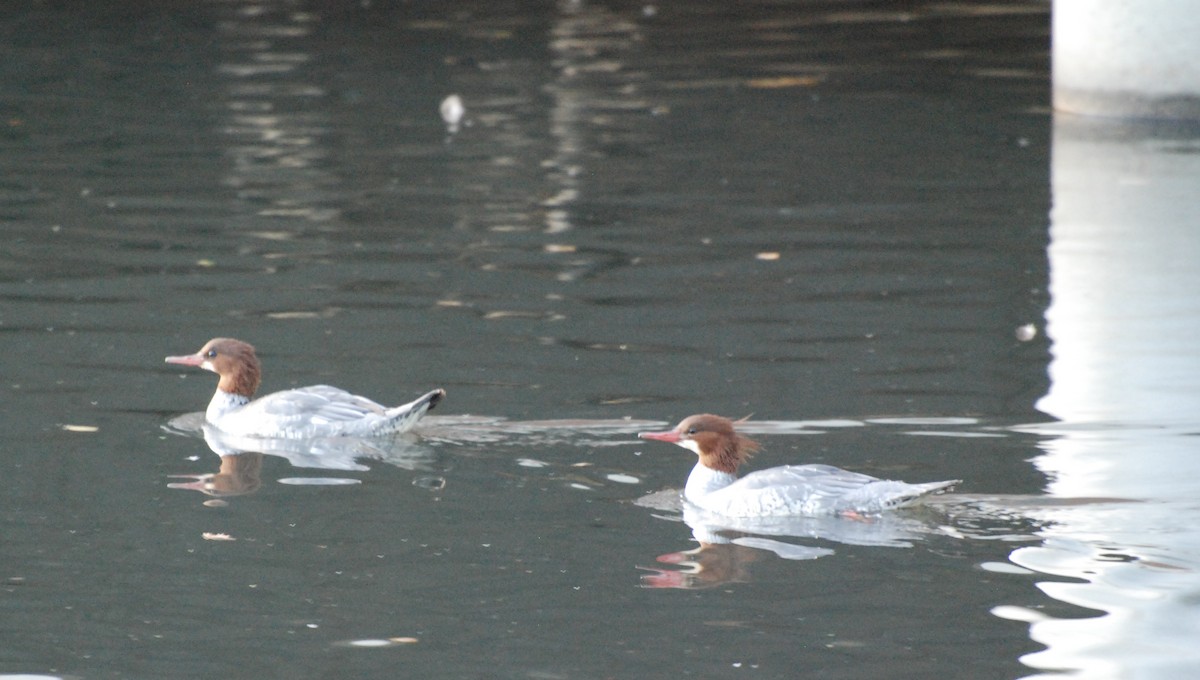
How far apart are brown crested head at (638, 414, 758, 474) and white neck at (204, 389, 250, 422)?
2.65 meters

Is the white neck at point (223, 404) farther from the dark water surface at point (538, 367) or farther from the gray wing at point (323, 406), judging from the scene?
the gray wing at point (323, 406)

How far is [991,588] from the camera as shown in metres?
7.94

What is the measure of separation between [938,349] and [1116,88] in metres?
9.90

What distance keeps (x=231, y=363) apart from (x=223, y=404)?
0.22 m

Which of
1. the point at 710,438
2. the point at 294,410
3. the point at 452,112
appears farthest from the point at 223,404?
the point at 452,112

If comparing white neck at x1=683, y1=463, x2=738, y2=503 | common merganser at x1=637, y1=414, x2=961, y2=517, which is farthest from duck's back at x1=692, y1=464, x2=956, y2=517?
white neck at x1=683, y1=463, x2=738, y2=503

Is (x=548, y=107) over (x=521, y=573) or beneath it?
over

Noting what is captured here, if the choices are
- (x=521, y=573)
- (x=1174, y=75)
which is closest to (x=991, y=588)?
(x=521, y=573)

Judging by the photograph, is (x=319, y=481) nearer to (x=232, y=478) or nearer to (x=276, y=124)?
(x=232, y=478)

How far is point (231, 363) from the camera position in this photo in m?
10.9

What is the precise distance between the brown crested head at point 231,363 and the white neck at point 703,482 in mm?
2795

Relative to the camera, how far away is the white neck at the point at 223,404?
426 inches

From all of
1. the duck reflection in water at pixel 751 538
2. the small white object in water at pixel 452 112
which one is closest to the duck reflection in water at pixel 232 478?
the duck reflection in water at pixel 751 538

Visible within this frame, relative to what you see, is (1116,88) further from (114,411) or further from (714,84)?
(114,411)
